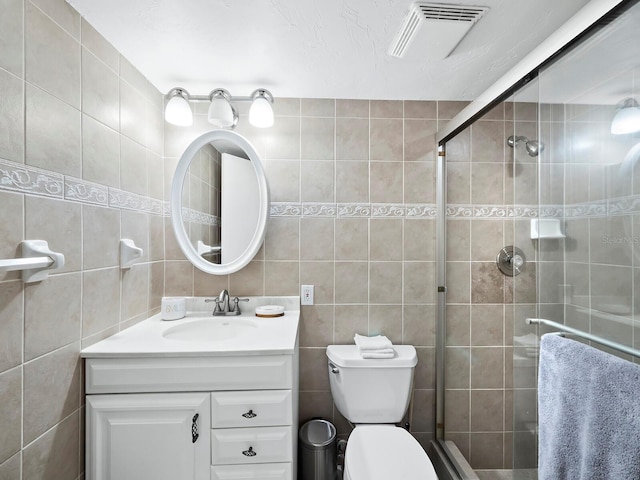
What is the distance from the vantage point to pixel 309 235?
1.71 m

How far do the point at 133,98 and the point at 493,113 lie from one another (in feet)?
5.33

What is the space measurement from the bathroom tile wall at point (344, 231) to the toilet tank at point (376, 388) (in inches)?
9.7

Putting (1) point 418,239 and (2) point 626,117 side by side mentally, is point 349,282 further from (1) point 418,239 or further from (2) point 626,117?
(2) point 626,117

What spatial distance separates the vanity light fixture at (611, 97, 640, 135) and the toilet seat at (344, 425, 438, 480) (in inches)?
47.6

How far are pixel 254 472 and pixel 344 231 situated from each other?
114 centimetres

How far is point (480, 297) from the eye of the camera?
1.65m

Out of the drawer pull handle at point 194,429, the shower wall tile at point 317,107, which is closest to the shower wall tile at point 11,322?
the drawer pull handle at point 194,429

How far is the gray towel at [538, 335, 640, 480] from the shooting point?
25.9 inches

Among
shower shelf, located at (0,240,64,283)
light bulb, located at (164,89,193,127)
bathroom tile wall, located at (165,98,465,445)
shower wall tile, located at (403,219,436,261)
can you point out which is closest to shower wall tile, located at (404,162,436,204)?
bathroom tile wall, located at (165,98,465,445)

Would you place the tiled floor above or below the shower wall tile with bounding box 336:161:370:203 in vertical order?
below

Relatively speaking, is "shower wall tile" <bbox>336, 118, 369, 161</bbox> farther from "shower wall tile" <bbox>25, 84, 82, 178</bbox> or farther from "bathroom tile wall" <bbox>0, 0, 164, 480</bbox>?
"shower wall tile" <bbox>25, 84, 82, 178</bbox>

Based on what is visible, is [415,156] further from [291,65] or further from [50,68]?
[50,68]

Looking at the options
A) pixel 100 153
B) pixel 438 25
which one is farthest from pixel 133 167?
pixel 438 25

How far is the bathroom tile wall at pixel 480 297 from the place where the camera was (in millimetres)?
1459
